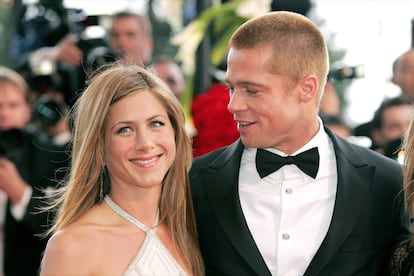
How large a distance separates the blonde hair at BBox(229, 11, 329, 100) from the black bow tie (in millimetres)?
290

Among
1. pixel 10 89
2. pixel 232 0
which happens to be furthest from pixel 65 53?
pixel 232 0

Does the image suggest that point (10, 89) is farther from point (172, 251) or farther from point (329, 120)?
point (172, 251)

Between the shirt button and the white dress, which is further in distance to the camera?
the shirt button

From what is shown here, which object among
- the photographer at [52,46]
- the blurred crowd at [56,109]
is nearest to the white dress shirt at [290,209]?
the blurred crowd at [56,109]

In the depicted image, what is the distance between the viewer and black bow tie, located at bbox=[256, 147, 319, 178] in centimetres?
349

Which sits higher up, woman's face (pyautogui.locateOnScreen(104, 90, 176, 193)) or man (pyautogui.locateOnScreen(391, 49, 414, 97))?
woman's face (pyautogui.locateOnScreen(104, 90, 176, 193))

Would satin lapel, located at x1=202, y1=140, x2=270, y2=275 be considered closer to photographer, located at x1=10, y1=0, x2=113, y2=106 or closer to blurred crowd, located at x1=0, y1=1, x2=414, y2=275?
blurred crowd, located at x1=0, y1=1, x2=414, y2=275

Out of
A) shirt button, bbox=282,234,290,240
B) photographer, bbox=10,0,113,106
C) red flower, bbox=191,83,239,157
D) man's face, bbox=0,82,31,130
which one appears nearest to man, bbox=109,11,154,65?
photographer, bbox=10,0,113,106

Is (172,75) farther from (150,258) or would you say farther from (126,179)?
(150,258)

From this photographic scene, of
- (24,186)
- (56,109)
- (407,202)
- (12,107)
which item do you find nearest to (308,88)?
(407,202)

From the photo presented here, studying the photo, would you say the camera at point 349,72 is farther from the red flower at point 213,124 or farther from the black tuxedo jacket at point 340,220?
the black tuxedo jacket at point 340,220

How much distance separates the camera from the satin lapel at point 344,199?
3352 mm

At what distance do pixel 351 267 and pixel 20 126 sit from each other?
8.36 ft

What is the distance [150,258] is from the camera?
3256mm
